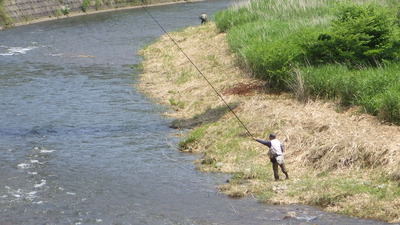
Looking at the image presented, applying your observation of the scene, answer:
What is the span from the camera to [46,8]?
47.8 m

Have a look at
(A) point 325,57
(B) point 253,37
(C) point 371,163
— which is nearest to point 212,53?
(B) point 253,37

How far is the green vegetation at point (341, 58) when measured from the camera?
695 inches

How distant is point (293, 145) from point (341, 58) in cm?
555

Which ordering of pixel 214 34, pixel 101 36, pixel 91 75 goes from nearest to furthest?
1. pixel 91 75
2. pixel 214 34
3. pixel 101 36

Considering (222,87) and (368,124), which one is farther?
(222,87)

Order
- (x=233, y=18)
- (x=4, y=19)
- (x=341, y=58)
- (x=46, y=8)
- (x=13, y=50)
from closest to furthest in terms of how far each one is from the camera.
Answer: (x=341, y=58)
(x=233, y=18)
(x=13, y=50)
(x=4, y=19)
(x=46, y=8)

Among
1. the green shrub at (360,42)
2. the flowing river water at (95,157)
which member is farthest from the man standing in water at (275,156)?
the green shrub at (360,42)

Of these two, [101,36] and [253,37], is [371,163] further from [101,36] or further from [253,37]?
[101,36]

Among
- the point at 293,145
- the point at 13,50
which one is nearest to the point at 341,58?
the point at 293,145

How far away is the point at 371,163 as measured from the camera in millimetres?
14234

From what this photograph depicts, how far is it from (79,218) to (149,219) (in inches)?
50.5

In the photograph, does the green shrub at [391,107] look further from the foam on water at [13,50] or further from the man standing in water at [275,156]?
the foam on water at [13,50]

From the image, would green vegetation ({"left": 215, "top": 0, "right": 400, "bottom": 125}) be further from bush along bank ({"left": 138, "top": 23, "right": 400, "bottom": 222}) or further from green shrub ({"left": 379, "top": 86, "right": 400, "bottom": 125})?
bush along bank ({"left": 138, "top": 23, "right": 400, "bottom": 222})

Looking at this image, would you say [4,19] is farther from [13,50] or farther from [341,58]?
[341,58]
